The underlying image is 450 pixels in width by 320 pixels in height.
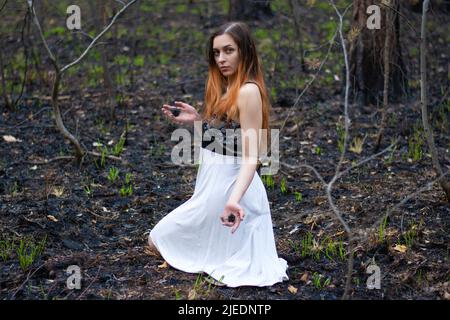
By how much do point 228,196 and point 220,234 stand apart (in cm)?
21

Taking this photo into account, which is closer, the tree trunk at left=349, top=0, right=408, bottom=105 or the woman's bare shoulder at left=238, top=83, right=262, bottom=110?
the woman's bare shoulder at left=238, top=83, right=262, bottom=110

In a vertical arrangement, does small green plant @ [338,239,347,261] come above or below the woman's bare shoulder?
below

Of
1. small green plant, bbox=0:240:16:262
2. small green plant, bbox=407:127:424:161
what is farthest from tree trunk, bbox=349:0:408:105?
small green plant, bbox=0:240:16:262

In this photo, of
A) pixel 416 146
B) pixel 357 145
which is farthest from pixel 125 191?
pixel 416 146

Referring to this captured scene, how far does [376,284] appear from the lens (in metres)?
3.63

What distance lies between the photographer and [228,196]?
3.76m

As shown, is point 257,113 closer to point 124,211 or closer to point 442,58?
point 124,211

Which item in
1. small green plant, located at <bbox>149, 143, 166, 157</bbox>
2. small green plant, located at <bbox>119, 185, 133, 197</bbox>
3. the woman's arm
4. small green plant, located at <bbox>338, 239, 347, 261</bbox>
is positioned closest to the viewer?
the woman's arm

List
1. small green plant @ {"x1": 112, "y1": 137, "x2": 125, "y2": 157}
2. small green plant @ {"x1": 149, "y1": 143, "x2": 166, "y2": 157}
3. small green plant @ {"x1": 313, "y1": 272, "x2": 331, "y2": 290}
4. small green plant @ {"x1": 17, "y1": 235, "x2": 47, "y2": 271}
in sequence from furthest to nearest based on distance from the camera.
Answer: small green plant @ {"x1": 149, "y1": 143, "x2": 166, "y2": 157} < small green plant @ {"x1": 112, "y1": 137, "x2": 125, "y2": 157} < small green plant @ {"x1": 17, "y1": 235, "x2": 47, "y2": 271} < small green plant @ {"x1": 313, "y1": 272, "x2": 331, "y2": 290}

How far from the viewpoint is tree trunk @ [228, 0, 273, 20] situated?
962 cm

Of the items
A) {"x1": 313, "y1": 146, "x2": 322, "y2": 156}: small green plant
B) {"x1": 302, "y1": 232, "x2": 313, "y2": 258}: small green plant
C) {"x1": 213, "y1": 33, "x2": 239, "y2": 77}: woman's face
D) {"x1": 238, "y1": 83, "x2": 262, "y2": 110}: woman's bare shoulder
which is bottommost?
{"x1": 302, "y1": 232, "x2": 313, "y2": 258}: small green plant

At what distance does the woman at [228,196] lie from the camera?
3.57 metres

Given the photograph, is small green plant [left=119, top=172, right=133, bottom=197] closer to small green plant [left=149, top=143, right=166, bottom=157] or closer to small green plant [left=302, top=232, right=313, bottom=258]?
small green plant [left=149, top=143, right=166, bottom=157]

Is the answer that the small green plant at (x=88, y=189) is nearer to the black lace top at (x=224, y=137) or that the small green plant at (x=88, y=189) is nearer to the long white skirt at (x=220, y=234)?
the long white skirt at (x=220, y=234)
